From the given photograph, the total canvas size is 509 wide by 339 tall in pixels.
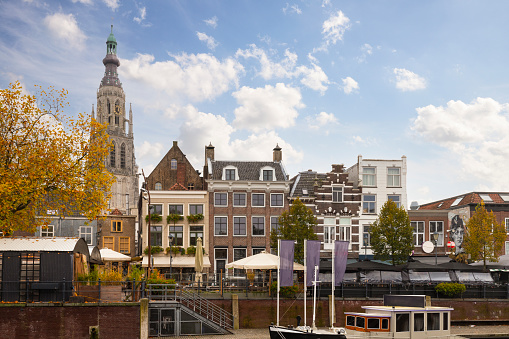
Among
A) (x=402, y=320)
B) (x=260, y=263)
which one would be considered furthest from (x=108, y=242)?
(x=402, y=320)

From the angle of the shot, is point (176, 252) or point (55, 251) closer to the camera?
point (55, 251)

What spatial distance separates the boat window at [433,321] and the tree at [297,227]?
1501cm

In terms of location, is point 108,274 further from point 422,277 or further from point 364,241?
point 364,241

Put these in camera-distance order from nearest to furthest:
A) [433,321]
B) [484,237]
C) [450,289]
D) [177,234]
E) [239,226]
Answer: [433,321] < [450,289] < [484,237] < [177,234] < [239,226]

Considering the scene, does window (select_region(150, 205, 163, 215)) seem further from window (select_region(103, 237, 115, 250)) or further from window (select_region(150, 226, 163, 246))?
window (select_region(103, 237, 115, 250))

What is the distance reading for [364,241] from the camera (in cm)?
5059

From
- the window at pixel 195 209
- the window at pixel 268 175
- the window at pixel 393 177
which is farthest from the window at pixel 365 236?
the window at pixel 195 209

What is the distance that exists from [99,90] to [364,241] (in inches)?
4876

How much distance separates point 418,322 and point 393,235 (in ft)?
50.7

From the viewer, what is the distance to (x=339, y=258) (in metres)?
29.2

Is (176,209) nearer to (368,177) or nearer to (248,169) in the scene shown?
(248,169)

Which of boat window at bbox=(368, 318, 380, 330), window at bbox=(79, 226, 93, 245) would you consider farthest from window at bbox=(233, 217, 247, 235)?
boat window at bbox=(368, 318, 380, 330)

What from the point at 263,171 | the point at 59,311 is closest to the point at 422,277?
the point at 263,171

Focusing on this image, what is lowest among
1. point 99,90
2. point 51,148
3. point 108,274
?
point 108,274
